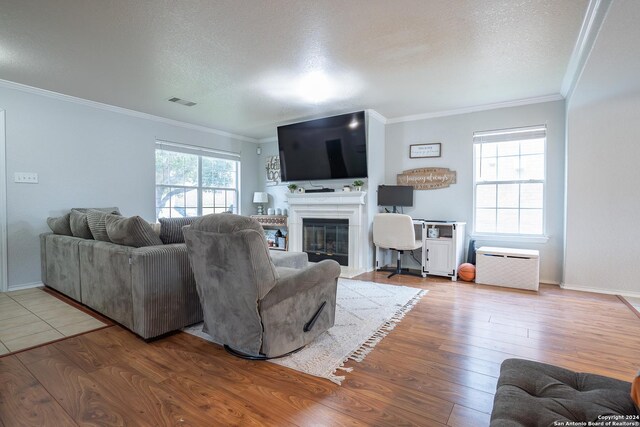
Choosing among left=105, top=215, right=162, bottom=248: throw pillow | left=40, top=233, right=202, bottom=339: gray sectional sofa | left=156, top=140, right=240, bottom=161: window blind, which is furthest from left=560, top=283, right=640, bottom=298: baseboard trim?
left=156, top=140, right=240, bottom=161: window blind

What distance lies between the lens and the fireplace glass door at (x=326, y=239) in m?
5.17

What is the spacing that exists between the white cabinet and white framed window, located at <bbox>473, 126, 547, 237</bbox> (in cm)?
47

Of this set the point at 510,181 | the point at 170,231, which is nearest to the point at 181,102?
the point at 170,231

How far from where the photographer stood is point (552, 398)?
3.29ft

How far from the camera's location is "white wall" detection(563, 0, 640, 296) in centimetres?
360

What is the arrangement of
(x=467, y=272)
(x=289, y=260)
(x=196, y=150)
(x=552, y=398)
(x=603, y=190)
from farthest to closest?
(x=196, y=150) → (x=467, y=272) → (x=603, y=190) → (x=289, y=260) → (x=552, y=398)

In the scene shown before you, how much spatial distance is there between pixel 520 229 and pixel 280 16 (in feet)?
13.4

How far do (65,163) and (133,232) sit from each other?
2732 millimetres

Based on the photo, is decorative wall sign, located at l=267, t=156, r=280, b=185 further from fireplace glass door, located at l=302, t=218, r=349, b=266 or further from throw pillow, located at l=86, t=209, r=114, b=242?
throw pillow, located at l=86, t=209, r=114, b=242

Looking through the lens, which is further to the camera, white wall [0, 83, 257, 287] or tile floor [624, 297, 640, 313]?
white wall [0, 83, 257, 287]

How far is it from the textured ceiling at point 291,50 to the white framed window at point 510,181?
1.81 feet

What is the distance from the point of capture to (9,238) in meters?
3.73

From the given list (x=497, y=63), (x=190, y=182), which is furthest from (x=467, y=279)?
(x=190, y=182)

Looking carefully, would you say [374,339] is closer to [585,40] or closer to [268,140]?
[585,40]
